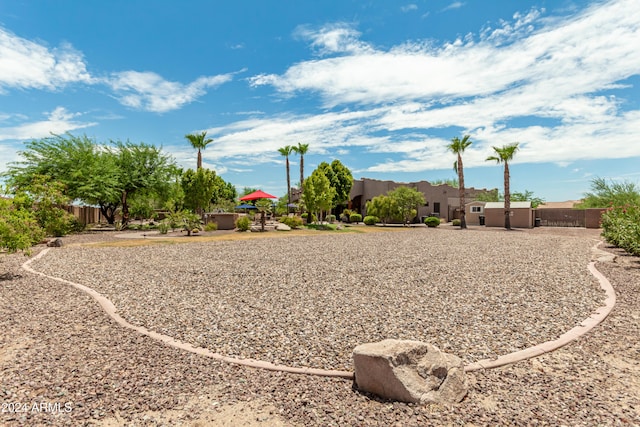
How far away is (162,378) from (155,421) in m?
0.81

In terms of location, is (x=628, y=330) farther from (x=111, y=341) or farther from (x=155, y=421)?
(x=111, y=341)

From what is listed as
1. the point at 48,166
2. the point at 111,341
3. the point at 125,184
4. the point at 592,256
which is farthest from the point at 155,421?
the point at 125,184

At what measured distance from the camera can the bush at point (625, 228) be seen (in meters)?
13.2

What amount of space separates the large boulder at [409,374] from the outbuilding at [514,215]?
39.1 meters

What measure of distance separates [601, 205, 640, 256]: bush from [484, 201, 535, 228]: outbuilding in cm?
A: 1960

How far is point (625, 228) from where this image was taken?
47.4ft

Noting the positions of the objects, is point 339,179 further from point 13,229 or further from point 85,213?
point 13,229

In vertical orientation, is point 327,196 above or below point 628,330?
above

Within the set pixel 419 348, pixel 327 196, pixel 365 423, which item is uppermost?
pixel 327 196

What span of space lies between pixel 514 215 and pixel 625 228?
2515 centimetres

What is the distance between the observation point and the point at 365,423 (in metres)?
3.24

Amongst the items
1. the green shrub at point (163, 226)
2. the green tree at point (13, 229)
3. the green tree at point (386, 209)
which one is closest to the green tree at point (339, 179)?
the green tree at point (386, 209)

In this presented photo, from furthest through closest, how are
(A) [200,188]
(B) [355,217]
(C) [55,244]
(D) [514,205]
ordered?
(B) [355,217] < (D) [514,205] < (A) [200,188] < (C) [55,244]

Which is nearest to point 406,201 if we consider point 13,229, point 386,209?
point 386,209
